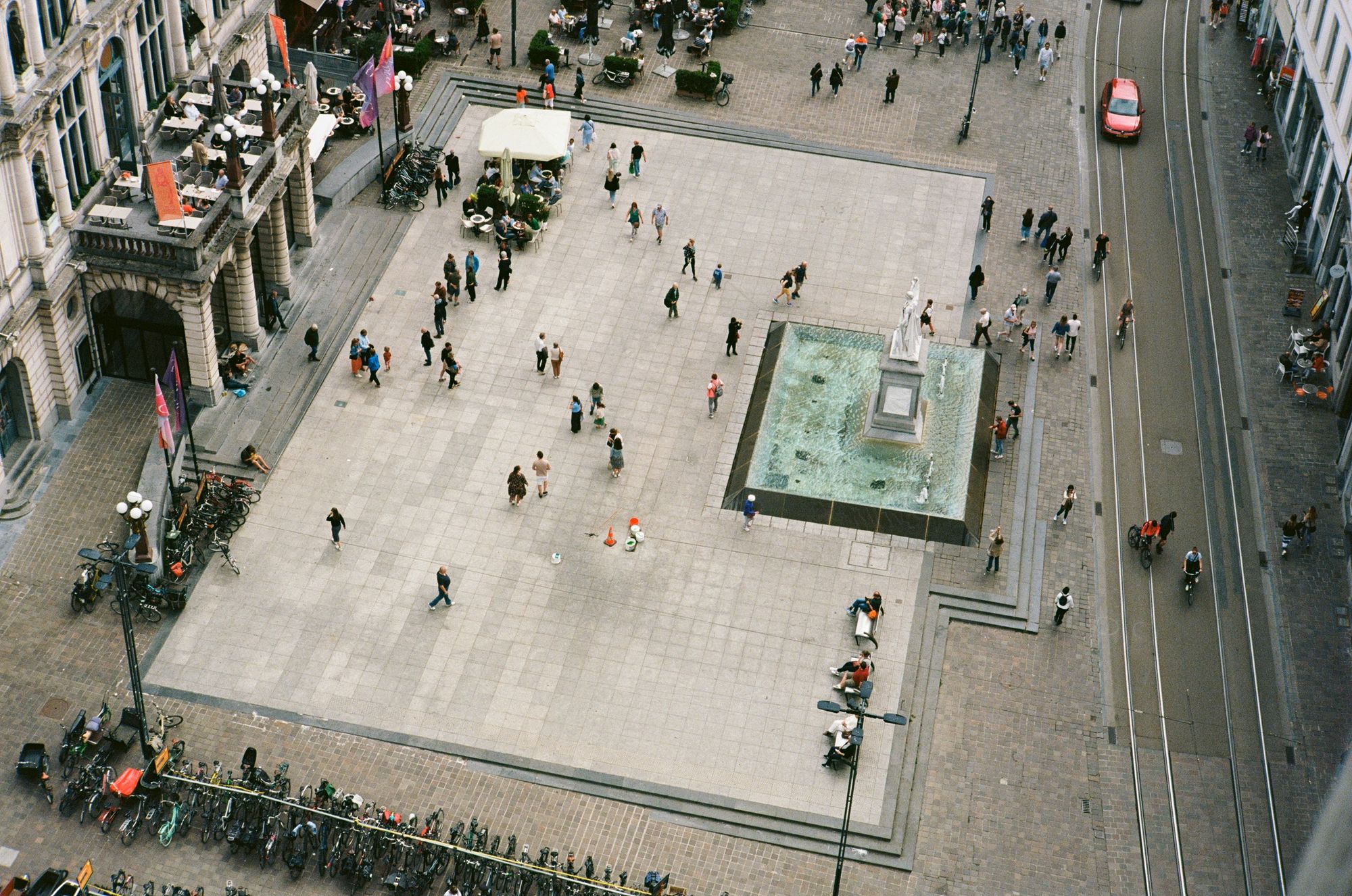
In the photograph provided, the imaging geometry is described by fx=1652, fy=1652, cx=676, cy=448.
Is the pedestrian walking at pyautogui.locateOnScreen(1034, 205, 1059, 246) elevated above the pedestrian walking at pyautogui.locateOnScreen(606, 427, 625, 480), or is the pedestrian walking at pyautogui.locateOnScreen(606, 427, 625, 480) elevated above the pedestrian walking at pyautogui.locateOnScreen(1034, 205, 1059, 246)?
the pedestrian walking at pyautogui.locateOnScreen(1034, 205, 1059, 246)

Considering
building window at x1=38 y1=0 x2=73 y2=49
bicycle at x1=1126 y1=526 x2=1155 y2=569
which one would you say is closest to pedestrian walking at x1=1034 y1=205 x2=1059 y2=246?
bicycle at x1=1126 y1=526 x2=1155 y2=569

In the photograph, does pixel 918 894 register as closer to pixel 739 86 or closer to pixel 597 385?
pixel 597 385

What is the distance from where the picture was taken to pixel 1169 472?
62250mm

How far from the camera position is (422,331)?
64.0m

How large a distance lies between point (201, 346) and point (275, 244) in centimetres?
727

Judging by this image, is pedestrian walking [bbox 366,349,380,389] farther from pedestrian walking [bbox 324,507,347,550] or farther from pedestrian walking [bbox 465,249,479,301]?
pedestrian walking [bbox 324,507,347,550]

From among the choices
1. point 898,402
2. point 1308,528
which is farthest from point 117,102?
point 1308,528

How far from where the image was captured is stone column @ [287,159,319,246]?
66625mm

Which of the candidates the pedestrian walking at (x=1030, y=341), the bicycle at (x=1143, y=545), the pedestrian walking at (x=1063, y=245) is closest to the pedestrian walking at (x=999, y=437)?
the pedestrian walking at (x=1030, y=341)

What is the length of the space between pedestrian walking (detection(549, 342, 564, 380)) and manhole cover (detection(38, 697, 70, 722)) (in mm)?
22219

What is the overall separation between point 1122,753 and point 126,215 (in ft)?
125

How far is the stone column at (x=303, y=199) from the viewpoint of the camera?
66.6 m

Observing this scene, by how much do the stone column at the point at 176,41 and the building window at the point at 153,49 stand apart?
0.19 meters

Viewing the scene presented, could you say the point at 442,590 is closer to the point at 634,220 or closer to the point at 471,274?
the point at 471,274
